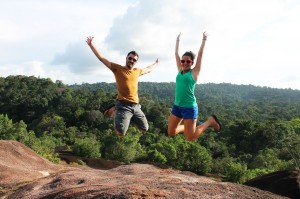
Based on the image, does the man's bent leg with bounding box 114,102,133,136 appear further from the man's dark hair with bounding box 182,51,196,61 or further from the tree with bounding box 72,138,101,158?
the tree with bounding box 72,138,101,158

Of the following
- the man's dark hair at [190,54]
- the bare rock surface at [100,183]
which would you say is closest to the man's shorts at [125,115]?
the man's dark hair at [190,54]

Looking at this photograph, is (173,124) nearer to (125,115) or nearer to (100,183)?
(125,115)

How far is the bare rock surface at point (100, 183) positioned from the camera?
15086 millimetres

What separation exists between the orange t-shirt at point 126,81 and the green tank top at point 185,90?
1.34 m

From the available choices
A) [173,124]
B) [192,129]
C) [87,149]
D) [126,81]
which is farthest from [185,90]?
[87,149]

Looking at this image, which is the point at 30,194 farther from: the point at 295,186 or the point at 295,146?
the point at 295,146

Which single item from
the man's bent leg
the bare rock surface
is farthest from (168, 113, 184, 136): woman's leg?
the bare rock surface

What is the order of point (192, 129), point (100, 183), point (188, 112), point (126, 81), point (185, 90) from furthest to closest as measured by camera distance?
point (100, 183), point (126, 81), point (192, 129), point (188, 112), point (185, 90)

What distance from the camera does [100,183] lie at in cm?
2145

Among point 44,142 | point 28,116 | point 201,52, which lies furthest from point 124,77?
Answer: point 28,116

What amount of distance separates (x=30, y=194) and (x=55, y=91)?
9466 cm

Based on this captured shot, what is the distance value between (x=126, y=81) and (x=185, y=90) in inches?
66.0

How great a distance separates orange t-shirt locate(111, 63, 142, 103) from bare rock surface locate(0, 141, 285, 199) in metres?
5.51

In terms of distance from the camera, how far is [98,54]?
31.9ft
